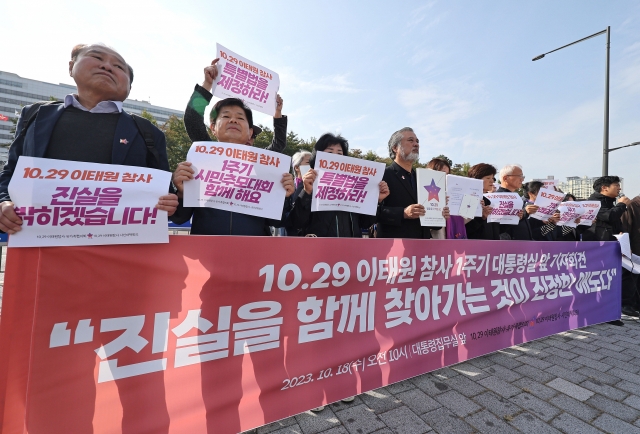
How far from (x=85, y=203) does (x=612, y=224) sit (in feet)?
22.7

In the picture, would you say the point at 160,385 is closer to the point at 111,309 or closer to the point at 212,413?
the point at 212,413

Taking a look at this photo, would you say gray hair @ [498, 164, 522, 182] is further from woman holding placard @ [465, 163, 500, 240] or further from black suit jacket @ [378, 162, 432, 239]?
black suit jacket @ [378, 162, 432, 239]

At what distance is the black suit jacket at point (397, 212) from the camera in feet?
9.74

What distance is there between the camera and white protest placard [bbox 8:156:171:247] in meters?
1.29


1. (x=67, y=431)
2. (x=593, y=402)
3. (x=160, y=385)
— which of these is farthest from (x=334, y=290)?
(x=593, y=402)

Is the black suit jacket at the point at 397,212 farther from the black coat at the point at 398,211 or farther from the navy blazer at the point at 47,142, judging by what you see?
the navy blazer at the point at 47,142

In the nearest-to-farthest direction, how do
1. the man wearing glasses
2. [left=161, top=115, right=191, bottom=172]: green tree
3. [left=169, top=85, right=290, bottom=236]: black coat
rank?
[left=169, top=85, right=290, bottom=236]: black coat → the man wearing glasses → [left=161, top=115, right=191, bottom=172]: green tree

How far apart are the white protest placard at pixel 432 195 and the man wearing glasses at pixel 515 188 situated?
1.65m

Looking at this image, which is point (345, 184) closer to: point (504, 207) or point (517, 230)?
point (504, 207)

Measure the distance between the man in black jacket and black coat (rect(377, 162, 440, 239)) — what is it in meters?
3.99

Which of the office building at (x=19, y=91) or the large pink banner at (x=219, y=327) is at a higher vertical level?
the office building at (x=19, y=91)

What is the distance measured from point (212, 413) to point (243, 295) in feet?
2.12

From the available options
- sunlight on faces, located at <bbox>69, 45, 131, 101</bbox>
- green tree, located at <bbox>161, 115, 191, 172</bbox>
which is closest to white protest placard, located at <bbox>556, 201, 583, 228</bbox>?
sunlight on faces, located at <bbox>69, 45, 131, 101</bbox>

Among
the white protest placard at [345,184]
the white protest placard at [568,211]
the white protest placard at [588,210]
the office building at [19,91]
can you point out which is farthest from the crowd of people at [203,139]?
the office building at [19,91]
